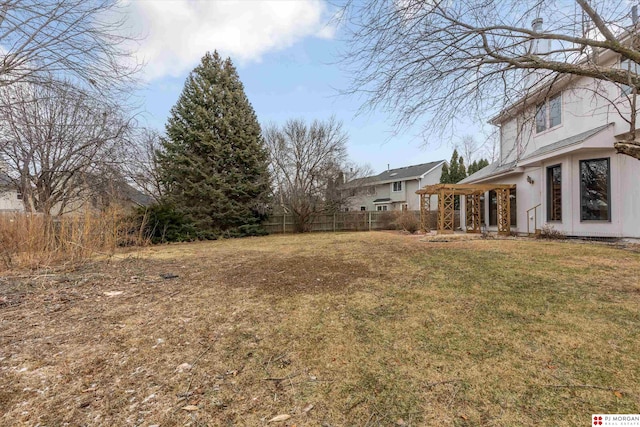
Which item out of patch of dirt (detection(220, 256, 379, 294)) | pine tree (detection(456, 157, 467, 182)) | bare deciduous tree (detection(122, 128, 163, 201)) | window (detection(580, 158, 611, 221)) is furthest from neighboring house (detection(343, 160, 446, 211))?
patch of dirt (detection(220, 256, 379, 294))

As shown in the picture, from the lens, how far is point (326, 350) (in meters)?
2.40

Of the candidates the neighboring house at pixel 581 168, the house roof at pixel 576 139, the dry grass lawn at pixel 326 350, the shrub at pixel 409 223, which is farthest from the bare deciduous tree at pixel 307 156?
the dry grass lawn at pixel 326 350

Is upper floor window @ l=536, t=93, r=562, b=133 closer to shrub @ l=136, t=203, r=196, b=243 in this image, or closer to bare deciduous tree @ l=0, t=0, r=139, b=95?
bare deciduous tree @ l=0, t=0, r=139, b=95

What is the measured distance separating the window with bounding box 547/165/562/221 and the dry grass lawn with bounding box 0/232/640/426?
527 centimetres

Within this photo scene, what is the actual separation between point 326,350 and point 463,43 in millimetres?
4323

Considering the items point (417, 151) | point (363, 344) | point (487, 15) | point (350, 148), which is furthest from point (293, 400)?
point (350, 148)

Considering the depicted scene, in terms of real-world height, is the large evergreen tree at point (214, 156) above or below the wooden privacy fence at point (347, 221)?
above

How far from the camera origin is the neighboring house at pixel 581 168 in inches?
289

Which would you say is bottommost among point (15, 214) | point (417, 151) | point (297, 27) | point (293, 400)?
point (293, 400)

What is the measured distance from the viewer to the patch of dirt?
4281 millimetres

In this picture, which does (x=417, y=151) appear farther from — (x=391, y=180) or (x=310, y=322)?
(x=391, y=180)

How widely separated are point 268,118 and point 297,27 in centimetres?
1614

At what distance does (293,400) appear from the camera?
1.80 metres

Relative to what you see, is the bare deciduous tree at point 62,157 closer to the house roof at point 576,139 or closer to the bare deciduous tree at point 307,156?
the bare deciduous tree at point 307,156
